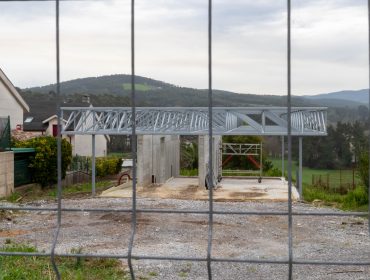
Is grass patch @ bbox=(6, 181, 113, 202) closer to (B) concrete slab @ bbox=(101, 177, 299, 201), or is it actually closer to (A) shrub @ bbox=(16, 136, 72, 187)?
(A) shrub @ bbox=(16, 136, 72, 187)

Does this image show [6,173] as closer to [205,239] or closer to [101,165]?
[101,165]

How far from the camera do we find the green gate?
17.6 meters

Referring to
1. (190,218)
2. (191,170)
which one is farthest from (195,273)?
(191,170)

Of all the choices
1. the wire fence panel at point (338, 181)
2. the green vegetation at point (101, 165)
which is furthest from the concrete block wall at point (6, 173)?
the wire fence panel at point (338, 181)

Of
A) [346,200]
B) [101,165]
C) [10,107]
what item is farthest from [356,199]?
[10,107]

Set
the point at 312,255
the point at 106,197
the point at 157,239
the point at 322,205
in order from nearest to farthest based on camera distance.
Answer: the point at 312,255 → the point at 157,239 → the point at 322,205 → the point at 106,197

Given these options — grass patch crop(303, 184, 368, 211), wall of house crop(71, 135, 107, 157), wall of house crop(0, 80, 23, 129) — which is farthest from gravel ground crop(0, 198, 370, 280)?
wall of house crop(71, 135, 107, 157)

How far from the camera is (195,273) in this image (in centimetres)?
739

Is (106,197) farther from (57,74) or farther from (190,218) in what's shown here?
(57,74)

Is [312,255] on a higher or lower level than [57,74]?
lower

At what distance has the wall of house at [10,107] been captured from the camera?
23922 mm

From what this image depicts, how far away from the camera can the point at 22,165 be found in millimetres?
17922

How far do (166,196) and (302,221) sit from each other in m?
5.71

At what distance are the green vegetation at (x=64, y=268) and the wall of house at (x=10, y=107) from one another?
17.4 m
